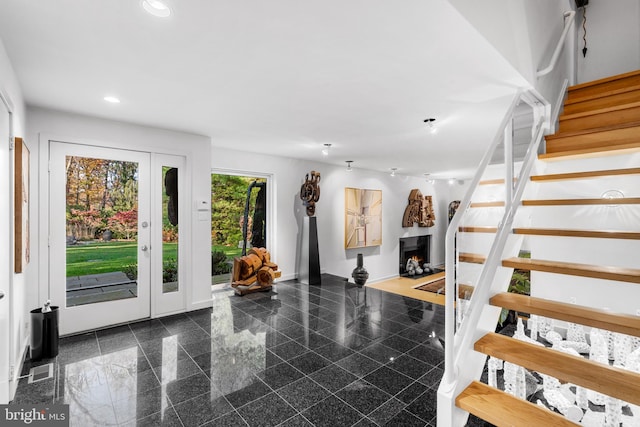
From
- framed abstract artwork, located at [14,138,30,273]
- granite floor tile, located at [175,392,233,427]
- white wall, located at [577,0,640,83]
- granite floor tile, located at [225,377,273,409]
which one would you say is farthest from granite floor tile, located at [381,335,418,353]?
white wall, located at [577,0,640,83]

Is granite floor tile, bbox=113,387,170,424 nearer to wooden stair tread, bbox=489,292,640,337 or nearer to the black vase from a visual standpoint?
wooden stair tread, bbox=489,292,640,337

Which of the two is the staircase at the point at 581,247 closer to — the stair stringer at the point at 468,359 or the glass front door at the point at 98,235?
the stair stringer at the point at 468,359

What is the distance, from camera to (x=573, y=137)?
2.56 meters

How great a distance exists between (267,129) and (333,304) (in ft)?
8.03

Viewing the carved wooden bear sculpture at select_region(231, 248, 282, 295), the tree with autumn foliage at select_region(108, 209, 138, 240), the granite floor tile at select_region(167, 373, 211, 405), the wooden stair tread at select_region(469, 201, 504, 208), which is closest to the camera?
the wooden stair tread at select_region(469, 201, 504, 208)

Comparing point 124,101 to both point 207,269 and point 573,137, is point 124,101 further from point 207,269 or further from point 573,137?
point 573,137

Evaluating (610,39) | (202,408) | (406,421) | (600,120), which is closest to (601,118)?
(600,120)

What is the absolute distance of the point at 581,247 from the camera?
9.66 ft

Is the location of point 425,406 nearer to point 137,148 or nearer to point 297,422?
point 297,422

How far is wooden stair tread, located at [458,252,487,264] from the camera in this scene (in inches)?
60.7

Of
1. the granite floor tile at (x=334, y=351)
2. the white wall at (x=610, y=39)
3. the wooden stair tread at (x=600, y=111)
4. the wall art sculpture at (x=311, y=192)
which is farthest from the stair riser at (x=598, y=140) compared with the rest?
the wall art sculpture at (x=311, y=192)

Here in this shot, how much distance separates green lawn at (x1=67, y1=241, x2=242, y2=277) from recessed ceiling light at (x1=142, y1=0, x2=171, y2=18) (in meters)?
2.67

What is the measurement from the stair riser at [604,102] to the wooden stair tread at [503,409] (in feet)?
9.70

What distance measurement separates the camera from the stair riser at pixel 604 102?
268cm
